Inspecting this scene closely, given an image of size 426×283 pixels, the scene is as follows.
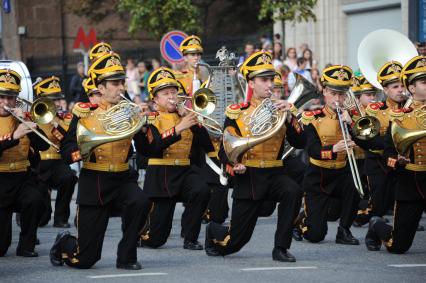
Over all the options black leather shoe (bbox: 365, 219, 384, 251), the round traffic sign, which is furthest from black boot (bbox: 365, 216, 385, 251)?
the round traffic sign

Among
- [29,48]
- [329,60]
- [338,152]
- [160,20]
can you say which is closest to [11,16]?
[29,48]

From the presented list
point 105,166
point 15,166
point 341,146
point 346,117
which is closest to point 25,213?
point 15,166

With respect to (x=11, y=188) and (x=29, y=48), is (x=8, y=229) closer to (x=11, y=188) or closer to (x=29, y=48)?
(x=11, y=188)

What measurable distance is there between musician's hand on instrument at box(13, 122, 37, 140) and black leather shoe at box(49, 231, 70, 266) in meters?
1.03

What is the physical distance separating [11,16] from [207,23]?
599 cm

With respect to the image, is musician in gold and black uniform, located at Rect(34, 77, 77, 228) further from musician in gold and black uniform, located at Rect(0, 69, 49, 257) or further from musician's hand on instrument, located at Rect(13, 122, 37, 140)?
musician's hand on instrument, located at Rect(13, 122, 37, 140)

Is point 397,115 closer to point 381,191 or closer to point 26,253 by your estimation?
point 381,191

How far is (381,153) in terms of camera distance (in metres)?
13.8

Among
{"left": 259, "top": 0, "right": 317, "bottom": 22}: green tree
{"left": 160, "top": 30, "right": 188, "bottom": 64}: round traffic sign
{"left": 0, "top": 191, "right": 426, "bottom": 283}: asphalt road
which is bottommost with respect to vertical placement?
{"left": 0, "top": 191, "right": 426, "bottom": 283}: asphalt road

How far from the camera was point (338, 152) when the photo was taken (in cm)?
1265

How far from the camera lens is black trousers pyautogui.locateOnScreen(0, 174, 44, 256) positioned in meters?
12.2

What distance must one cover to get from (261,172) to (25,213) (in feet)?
8.33

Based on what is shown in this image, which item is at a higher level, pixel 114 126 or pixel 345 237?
pixel 114 126

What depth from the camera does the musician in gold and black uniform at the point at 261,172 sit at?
1138 centimetres
